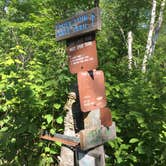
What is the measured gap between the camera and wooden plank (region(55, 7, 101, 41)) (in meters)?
2.95

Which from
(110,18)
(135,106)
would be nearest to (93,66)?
(135,106)

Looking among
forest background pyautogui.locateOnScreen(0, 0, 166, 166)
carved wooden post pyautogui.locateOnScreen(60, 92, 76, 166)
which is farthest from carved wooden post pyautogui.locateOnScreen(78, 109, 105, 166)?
forest background pyautogui.locateOnScreen(0, 0, 166, 166)

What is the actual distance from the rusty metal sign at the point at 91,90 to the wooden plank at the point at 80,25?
0.42 metres

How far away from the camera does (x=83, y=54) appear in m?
3.04

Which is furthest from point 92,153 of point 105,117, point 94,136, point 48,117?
point 48,117

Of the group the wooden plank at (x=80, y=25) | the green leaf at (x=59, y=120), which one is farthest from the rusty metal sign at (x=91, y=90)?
the green leaf at (x=59, y=120)

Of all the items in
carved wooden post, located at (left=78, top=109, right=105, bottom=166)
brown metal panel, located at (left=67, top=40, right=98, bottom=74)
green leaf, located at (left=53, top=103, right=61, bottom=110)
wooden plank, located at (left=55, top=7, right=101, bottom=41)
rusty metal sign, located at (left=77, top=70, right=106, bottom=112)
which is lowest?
carved wooden post, located at (left=78, top=109, right=105, bottom=166)

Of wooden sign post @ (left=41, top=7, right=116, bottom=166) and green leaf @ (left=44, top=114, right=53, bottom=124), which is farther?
green leaf @ (left=44, top=114, right=53, bottom=124)

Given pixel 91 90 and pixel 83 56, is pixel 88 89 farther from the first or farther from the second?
pixel 83 56

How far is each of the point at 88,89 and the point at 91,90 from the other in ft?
0.11

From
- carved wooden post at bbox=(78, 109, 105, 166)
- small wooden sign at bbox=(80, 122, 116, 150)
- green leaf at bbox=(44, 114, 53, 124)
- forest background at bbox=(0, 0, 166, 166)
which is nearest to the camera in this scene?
small wooden sign at bbox=(80, 122, 116, 150)

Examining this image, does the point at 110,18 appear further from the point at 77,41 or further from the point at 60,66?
the point at 77,41

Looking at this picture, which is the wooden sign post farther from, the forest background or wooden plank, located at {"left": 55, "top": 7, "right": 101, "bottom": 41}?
the forest background

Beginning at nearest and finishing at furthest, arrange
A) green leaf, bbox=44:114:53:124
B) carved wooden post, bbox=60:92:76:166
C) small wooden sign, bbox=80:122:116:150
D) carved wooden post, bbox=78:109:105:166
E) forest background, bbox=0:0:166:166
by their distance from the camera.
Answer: small wooden sign, bbox=80:122:116:150, carved wooden post, bbox=78:109:105:166, carved wooden post, bbox=60:92:76:166, forest background, bbox=0:0:166:166, green leaf, bbox=44:114:53:124
